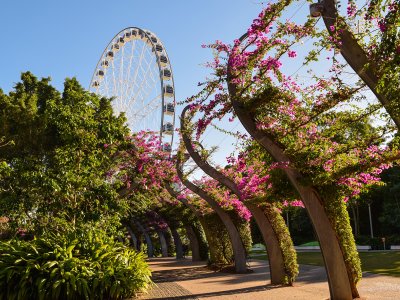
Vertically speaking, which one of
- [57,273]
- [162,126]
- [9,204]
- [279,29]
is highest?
[162,126]

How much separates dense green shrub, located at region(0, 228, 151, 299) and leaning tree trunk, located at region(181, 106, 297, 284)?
3465 millimetres

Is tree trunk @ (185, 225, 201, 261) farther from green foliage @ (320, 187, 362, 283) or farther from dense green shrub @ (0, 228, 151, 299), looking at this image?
green foliage @ (320, 187, 362, 283)

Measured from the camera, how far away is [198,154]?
44.2 ft

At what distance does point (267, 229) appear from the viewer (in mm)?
13531

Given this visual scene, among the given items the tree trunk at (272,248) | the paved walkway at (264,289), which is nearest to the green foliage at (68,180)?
the paved walkway at (264,289)

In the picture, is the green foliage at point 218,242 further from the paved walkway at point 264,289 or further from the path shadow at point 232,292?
the path shadow at point 232,292

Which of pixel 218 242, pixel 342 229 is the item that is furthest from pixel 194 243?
pixel 342 229

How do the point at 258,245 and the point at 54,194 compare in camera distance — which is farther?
the point at 258,245

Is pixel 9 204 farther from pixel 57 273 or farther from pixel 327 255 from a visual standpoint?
pixel 327 255

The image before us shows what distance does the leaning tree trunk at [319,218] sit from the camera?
8.84m

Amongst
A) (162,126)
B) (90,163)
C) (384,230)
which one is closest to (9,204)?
(90,163)

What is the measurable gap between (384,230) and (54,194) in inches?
1573

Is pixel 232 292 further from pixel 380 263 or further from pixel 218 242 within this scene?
pixel 380 263

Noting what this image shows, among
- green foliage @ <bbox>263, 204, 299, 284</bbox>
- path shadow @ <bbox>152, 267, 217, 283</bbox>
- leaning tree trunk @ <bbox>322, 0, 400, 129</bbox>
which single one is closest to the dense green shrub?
green foliage @ <bbox>263, 204, 299, 284</bbox>
